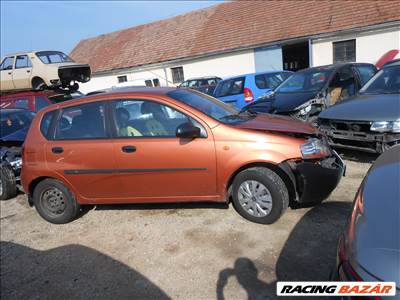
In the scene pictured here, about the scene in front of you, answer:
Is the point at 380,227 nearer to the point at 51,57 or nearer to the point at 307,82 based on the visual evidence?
the point at 307,82

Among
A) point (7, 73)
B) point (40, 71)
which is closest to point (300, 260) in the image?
point (40, 71)

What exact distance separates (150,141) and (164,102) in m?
0.50

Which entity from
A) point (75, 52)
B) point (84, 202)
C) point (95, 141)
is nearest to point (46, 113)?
point (95, 141)

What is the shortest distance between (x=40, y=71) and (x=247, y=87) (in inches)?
287

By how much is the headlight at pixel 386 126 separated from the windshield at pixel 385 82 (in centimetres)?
102

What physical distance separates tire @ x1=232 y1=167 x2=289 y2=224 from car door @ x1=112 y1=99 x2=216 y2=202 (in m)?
0.33

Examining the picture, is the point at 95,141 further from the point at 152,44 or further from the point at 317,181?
the point at 152,44

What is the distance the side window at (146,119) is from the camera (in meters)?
4.12

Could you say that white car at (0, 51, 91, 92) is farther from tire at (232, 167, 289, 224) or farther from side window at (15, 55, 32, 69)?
tire at (232, 167, 289, 224)

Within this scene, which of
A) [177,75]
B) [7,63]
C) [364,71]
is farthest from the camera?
[177,75]

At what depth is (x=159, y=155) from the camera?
13.5ft

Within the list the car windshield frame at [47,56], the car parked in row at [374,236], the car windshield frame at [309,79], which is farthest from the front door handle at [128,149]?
the car windshield frame at [47,56]

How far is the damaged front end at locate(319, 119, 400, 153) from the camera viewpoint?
4965 millimetres

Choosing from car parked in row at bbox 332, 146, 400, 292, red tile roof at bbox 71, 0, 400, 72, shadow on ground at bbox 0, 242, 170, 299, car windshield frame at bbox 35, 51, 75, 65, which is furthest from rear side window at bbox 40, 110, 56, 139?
red tile roof at bbox 71, 0, 400, 72
